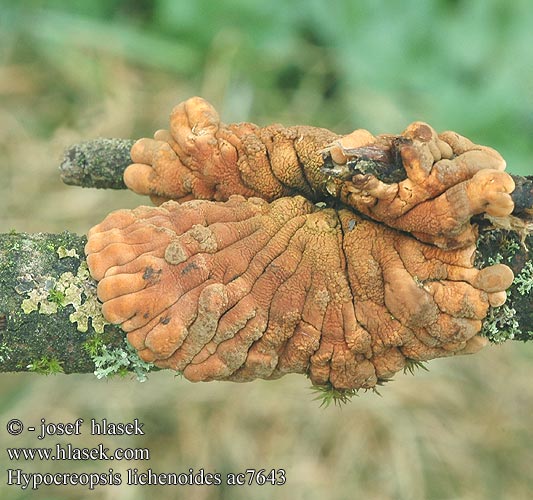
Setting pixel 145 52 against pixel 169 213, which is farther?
pixel 145 52

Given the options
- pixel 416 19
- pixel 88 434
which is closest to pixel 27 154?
pixel 88 434

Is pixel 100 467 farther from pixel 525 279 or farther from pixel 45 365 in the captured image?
pixel 525 279

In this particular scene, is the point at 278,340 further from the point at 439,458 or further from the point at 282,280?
the point at 439,458

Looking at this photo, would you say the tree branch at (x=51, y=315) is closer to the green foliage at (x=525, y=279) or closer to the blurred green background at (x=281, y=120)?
the green foliage at (x=525, y=279)

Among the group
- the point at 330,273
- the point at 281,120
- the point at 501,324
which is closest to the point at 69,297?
the point at 330,273

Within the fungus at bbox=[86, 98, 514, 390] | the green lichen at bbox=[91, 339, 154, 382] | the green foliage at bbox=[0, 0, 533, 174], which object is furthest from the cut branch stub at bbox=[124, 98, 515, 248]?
the green foliage at bbox=[0, 0, 533, 174]

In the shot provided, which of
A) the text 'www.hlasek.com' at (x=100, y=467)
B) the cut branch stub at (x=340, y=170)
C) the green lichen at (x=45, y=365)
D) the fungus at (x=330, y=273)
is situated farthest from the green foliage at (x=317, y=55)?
the green lichen at (x=45, y=365)
